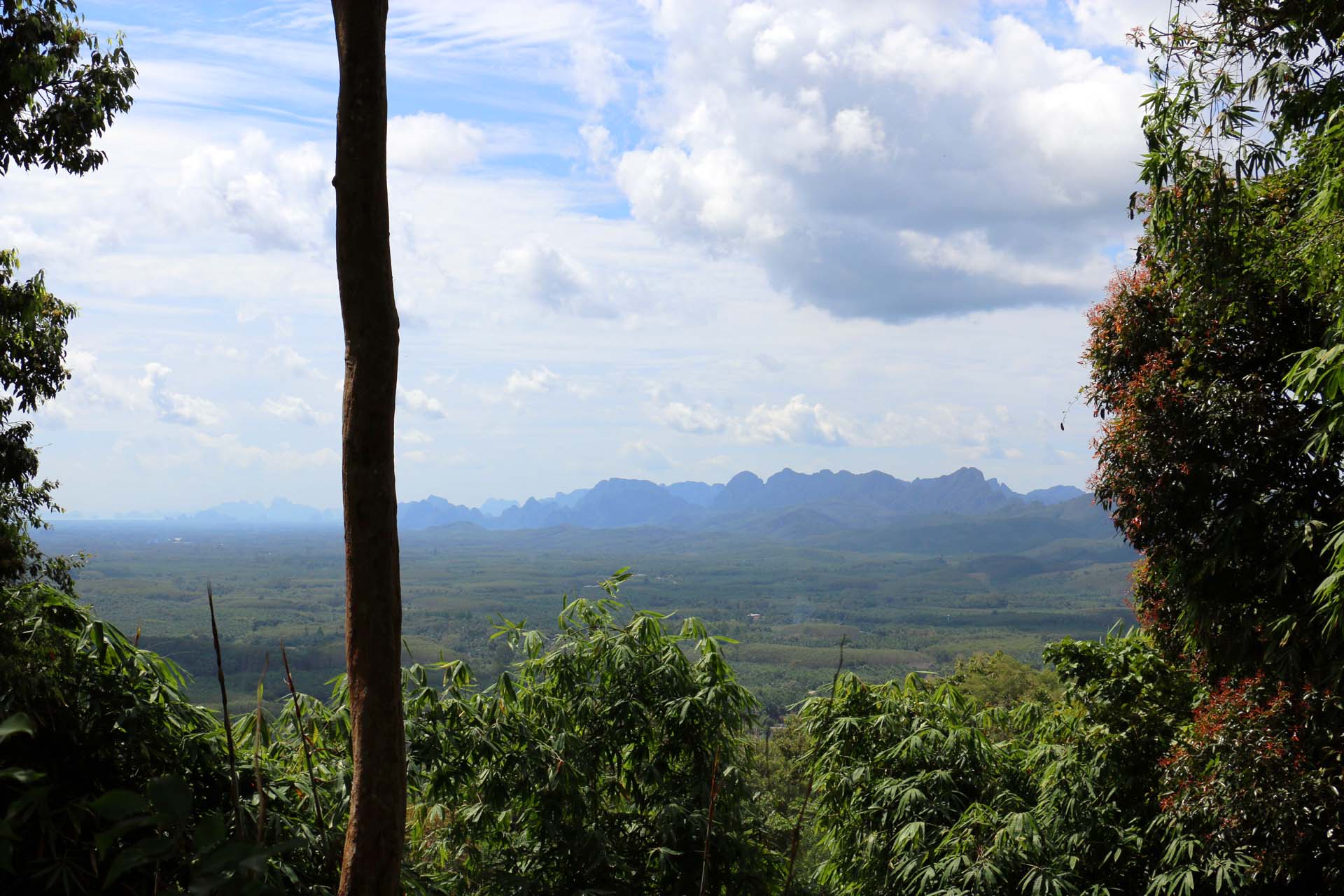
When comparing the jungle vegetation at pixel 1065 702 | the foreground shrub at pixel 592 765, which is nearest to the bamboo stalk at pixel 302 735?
the jungle vegetation at pixel 1065 702

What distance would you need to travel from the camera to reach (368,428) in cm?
227

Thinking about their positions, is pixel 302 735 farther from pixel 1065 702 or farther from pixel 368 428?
pixel 1065 702

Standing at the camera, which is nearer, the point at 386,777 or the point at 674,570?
the point at 386,777

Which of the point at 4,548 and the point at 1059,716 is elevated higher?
the point at 4,548

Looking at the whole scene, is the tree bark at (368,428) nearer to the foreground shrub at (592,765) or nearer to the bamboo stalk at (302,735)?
the bamboo stalk at (302,735)

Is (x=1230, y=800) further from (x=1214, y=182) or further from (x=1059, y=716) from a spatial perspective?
(x=1214, y=182)

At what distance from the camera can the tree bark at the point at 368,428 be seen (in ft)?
7.36

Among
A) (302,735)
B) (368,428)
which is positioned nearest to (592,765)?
(368,428)

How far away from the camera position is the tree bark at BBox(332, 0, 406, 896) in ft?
7.36

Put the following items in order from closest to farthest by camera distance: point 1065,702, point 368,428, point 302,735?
point 302,735
point 368,428
point 1065,702

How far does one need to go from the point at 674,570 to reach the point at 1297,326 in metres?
131

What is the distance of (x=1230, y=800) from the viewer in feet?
12.0

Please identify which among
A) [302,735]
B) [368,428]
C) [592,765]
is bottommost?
[592,765]

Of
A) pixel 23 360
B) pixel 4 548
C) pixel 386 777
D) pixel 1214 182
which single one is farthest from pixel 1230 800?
pixel 23 360
